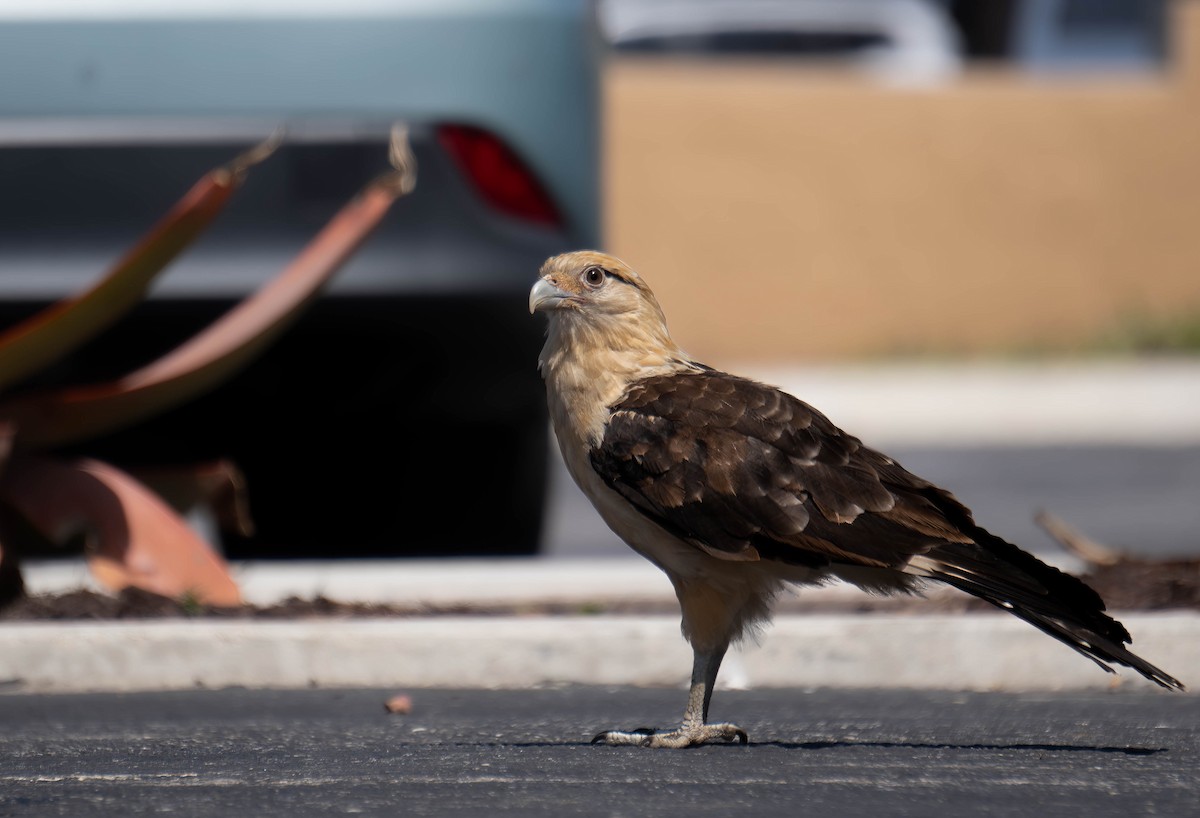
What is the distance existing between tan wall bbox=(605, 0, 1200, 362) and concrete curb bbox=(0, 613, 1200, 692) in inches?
503

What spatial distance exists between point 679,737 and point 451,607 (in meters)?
1.64

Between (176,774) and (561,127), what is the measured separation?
288cm

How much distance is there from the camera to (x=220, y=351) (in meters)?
6.17

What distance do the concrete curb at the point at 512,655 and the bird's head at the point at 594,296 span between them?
2.87 feet

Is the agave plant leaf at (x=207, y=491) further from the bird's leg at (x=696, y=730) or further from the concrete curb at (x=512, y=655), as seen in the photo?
the bird's leg at (x=696, y=730)

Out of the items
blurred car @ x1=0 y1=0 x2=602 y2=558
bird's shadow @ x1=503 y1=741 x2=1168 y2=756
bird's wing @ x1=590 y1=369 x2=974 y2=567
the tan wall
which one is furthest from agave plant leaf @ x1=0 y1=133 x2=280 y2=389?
the tan wall

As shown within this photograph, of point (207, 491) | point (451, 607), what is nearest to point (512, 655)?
point (451, 607)

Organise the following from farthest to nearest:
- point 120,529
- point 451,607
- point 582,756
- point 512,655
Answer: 1. point 451,607
2. point 120,529
3. point 512,655
4. point 582,756

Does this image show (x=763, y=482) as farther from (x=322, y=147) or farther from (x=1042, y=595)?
(x=322, y=147)

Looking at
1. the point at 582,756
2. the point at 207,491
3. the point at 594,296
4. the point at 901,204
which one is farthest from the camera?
the point at 901,204

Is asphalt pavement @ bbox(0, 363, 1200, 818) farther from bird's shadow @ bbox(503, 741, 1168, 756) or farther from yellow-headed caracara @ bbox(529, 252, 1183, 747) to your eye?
yellow-headed caracara @ bbox(529, 252, 1183, 747)

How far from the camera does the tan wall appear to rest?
18.2m

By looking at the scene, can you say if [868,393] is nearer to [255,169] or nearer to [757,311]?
[757,311]

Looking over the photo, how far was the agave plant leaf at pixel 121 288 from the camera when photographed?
5949 millimetres
